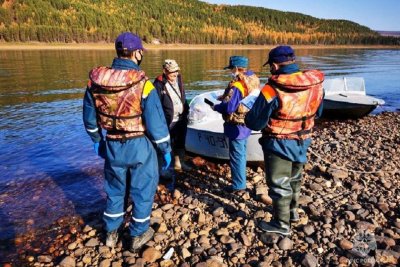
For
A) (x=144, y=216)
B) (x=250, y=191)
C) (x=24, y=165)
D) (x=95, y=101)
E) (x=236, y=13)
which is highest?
(x=236, y=13)

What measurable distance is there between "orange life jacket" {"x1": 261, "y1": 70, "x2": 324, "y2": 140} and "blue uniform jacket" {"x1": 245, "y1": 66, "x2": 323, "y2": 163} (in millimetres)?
64

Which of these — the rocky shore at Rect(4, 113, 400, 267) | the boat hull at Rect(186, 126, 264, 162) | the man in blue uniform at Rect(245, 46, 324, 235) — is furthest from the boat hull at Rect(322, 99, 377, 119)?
the man in blue uniform at Rect(245, 46, 324, 235)

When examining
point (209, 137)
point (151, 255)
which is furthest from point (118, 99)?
point (209, 137)

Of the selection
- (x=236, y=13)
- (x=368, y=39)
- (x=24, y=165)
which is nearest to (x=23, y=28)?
(x=24, y=165)

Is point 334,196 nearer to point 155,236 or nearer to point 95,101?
point 155,236

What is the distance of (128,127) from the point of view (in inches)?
154

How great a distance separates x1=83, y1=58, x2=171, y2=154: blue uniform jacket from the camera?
3.85 metres

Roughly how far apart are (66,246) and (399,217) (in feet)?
16.3

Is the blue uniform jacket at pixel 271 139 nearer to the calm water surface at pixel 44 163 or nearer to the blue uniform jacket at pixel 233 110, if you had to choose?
the blue uniform jacket at pixel 233 110

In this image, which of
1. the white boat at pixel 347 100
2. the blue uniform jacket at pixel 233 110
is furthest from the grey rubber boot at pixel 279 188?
the white boat at pixel 347 100

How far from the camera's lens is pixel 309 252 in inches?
165

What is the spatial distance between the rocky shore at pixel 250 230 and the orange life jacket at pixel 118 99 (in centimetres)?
167

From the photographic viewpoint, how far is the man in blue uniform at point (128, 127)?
3773mm

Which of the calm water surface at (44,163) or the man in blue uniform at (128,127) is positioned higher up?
the man in blue uniform at (128,127)
